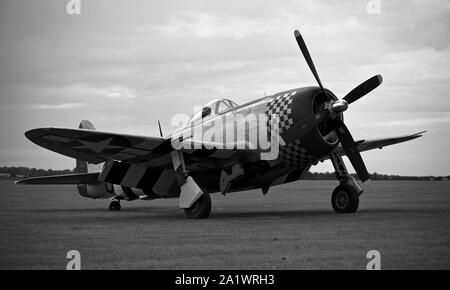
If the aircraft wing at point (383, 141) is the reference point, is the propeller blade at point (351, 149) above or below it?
below

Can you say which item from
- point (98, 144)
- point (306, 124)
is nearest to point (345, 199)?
point (306, 124)

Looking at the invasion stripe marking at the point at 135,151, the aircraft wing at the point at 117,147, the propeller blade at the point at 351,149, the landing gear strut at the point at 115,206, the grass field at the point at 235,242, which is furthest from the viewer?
the landing gear strut at the point at 115,206

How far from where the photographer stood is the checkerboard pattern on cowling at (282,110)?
1302 centimetres

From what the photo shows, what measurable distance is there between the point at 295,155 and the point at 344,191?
1.93m

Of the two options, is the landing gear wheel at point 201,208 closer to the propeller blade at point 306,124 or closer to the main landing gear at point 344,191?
the propeller blade at point 306,124

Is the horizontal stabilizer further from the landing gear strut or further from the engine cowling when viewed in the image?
the engine cowling

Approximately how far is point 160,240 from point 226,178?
5.59 metres

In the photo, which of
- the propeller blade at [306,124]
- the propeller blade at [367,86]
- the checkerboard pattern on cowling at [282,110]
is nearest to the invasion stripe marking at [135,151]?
the checkerboard pattern on cowling at [282,110]

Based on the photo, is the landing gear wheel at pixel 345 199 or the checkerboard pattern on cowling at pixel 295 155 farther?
the landing gear wheel at pixel 345 199

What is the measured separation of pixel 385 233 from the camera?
9.62 metres

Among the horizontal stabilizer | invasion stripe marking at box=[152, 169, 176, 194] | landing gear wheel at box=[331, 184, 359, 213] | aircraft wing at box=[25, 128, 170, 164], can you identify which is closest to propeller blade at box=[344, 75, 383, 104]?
landing gear wheel at box=[331, 184, 359, 213]

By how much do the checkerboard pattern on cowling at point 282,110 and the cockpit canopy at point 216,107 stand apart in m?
2.23

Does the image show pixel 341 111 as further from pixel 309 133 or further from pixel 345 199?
pixel 345 199
